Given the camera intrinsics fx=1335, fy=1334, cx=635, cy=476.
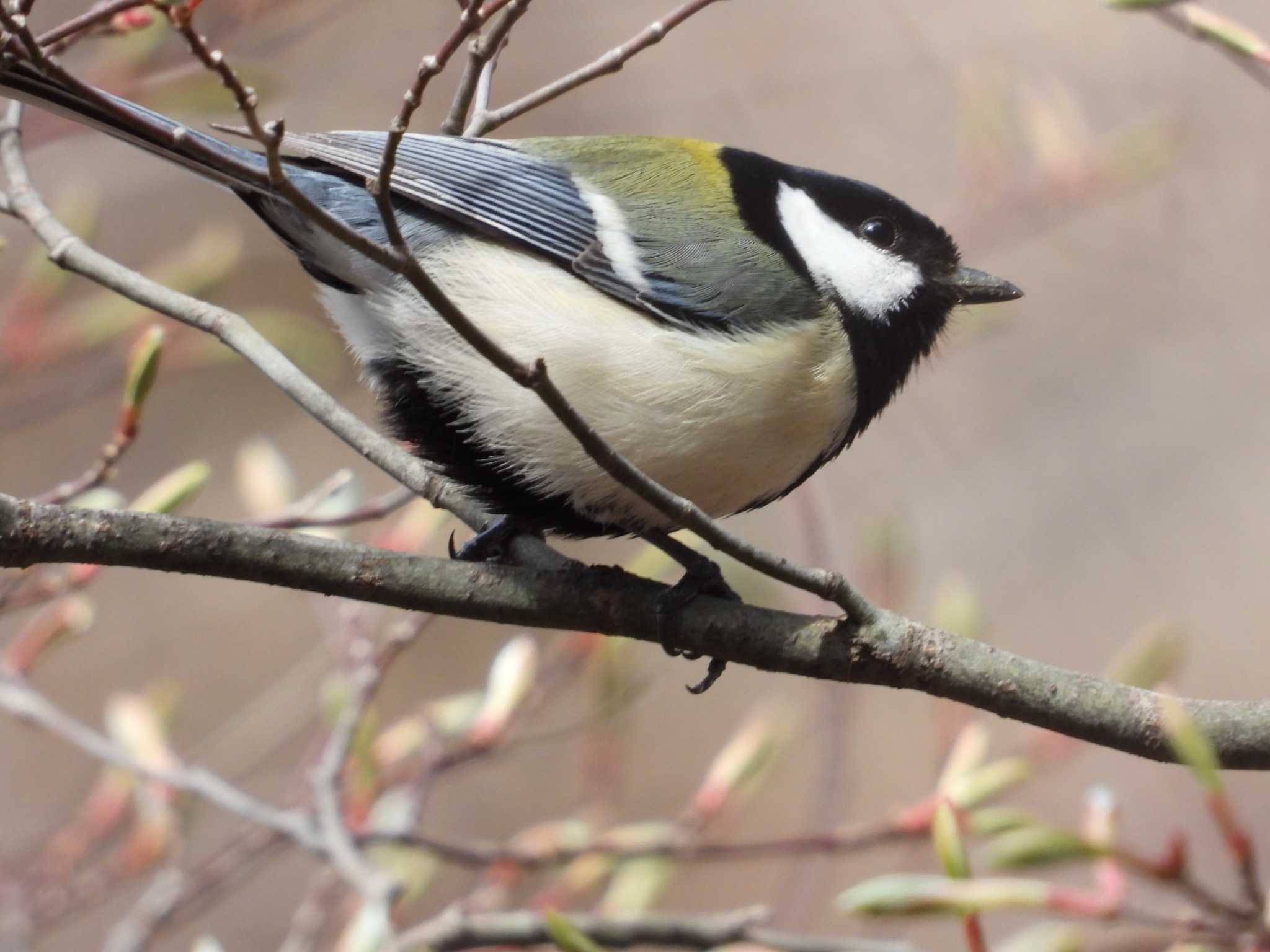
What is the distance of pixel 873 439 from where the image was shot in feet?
12.2

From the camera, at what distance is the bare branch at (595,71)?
1.39m

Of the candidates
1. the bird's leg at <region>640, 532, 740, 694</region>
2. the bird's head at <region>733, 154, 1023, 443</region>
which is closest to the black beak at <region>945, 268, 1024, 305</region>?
the bird's head at <region>733, 154, 1023, 443</region>

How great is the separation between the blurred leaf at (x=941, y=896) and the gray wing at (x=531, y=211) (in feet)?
2.49

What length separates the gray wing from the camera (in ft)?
4.98

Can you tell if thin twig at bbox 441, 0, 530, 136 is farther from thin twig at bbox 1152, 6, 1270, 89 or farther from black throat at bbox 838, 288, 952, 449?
thin twig at bbox 1152, 6, 1270, 89

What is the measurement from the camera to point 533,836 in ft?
6.13

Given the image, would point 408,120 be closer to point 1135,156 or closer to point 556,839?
point 556,839

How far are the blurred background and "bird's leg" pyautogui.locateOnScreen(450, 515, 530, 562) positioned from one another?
1735 millimetres

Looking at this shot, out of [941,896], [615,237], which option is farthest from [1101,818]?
[615,237]

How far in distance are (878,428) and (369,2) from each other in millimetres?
1785

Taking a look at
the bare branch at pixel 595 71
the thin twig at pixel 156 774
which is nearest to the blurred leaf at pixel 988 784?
the thin twig at pixel 156 774

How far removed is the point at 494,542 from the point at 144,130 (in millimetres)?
748

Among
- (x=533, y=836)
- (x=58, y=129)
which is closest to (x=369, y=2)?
(x=58, y=129)

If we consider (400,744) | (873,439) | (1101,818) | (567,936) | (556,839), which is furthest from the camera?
(873,439)
